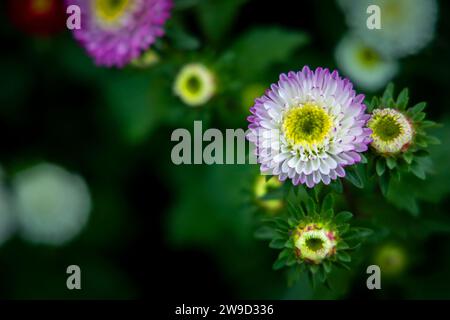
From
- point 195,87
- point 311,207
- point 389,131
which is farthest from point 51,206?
point 389,131

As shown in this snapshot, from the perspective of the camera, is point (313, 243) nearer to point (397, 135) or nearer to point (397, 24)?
point (397, 135)

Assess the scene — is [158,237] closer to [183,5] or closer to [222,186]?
[222,186]

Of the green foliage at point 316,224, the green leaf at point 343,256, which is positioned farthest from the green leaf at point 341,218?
the green leaf at point 343,256

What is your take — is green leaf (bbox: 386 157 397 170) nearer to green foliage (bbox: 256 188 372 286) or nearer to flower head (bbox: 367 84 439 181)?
flower head (bbox: 367 84 439 181)

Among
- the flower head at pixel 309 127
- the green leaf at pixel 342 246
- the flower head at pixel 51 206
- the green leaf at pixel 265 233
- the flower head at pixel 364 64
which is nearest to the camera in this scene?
the flower head at pixel 309 127

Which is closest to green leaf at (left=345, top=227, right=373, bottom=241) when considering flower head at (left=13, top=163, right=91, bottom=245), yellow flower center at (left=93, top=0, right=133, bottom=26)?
yellow flower center at (left=93, top=0, right=133, bottom=26)

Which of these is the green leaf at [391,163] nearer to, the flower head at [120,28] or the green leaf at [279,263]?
the green leaf at [279,263]

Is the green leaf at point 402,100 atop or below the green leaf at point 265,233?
atop

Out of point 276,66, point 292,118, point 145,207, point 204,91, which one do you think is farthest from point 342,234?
point 145,207
